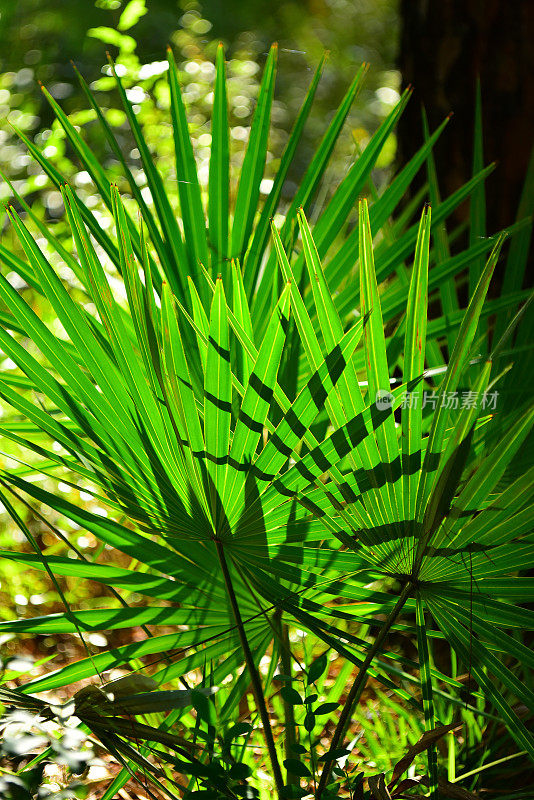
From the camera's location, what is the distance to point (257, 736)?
961mm

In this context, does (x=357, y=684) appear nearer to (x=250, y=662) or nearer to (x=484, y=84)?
(x=250, y=662)

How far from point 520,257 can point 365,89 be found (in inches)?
199

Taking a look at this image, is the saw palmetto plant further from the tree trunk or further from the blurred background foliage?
the tree trunk

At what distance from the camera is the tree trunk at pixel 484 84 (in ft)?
4.27

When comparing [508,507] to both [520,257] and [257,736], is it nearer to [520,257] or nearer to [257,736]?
[520,257]

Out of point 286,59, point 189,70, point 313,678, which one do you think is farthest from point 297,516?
point 286,59

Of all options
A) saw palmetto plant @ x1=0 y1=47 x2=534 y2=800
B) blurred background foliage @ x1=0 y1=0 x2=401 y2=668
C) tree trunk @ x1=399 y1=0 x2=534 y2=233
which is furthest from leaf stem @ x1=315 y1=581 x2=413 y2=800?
tree trunk @ x1=399 y1=0 x2=534 y2=233

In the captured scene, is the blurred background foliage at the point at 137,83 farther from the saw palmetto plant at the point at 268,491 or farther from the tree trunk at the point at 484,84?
the tree trunk at the point at 484,84

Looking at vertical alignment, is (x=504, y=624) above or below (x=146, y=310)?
below

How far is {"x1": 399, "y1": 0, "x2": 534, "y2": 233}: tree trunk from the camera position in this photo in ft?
4.27

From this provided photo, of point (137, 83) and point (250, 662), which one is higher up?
point (137, 83)

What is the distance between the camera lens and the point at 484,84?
132 cm

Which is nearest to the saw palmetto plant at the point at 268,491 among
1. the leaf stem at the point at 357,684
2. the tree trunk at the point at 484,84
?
the leaf stem at the point at 357,684

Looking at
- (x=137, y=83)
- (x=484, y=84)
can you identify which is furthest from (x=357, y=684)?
(x=137, y=83)
